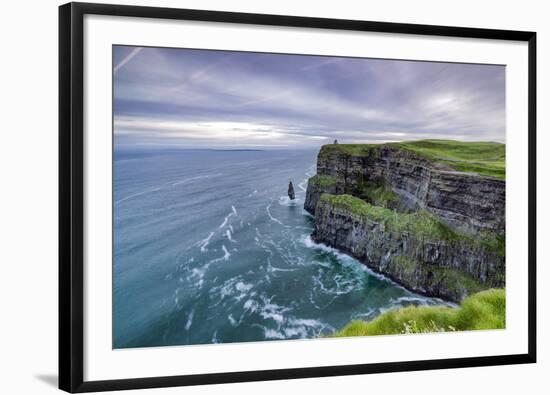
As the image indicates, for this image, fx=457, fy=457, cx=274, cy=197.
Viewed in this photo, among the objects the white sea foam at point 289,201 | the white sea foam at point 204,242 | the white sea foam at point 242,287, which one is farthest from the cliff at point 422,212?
the white sea foam at point 204,242

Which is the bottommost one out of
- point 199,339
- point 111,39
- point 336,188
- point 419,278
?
point 199,339

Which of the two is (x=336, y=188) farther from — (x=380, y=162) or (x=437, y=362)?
(x=437, y=362)

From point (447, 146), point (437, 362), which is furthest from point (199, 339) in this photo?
point (447, 146)

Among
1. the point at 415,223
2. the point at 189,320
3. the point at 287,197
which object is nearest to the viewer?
the point at 189,320

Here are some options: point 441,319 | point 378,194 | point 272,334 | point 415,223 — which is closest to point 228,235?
point 272,334

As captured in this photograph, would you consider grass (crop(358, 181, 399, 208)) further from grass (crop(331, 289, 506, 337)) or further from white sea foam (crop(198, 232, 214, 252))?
white sea foam (crop(198, 232, 214, 252))

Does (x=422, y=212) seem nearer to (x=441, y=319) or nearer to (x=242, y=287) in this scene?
(x=441, y=319)
